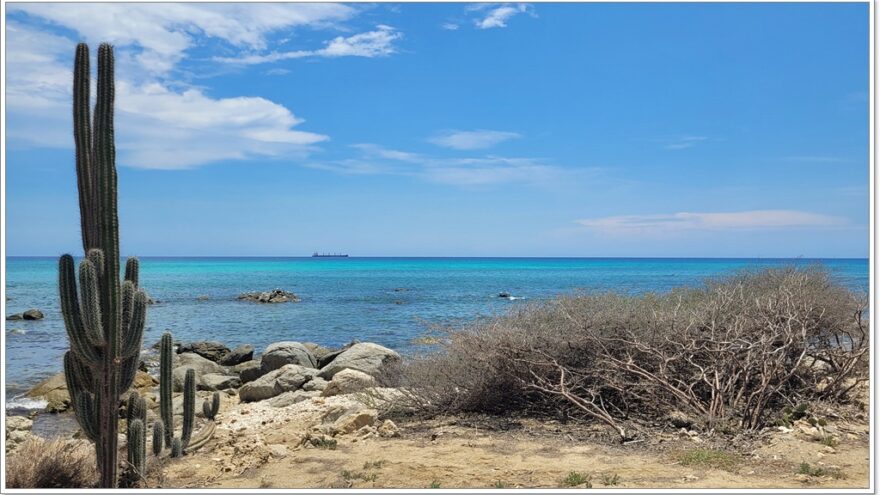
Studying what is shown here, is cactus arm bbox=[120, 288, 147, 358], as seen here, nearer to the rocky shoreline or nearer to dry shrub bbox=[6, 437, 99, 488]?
dry shrub bbox=[6, 437, 99, 488]

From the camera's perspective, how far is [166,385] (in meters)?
9.17

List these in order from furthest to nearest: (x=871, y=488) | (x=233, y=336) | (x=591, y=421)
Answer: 1. (x=233, y=336)
2. (x=591, y=421)
3. (x=871, y=488)

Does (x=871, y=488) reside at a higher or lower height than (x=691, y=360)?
lower

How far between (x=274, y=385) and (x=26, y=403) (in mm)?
5181

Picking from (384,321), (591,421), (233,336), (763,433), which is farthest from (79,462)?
(384,321)

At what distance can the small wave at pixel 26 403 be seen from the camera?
14.9m

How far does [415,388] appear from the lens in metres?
10.2

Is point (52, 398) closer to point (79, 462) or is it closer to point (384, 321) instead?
point (79, 462)

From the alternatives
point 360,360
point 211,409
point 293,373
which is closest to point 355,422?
point 211,409

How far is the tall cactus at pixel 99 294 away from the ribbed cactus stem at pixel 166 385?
49.4 inches

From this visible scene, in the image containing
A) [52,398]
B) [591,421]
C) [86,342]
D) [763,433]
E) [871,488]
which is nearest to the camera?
[871,488]

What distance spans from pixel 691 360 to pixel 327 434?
490cm

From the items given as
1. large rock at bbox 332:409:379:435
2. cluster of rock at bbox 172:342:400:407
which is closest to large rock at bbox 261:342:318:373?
cluster of rock at bbox 172:342:400:407

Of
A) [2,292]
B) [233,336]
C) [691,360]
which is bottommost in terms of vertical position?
[233,336]
